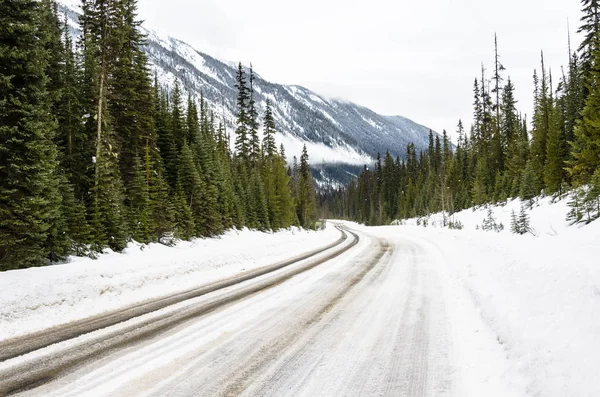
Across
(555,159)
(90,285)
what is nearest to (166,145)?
(90,285)

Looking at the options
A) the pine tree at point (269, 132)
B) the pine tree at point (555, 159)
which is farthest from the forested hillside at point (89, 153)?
the pine tree at point (555, 159)

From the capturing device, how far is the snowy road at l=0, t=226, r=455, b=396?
383cm

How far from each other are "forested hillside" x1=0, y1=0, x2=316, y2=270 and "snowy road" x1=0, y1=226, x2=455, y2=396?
6.97m

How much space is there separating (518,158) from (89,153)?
45.3m

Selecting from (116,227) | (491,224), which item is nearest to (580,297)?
(116,227)

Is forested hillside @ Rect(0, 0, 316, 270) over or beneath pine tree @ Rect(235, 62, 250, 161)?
beneath

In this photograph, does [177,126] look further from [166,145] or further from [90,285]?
[90,285]

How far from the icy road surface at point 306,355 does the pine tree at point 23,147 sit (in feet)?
24.3

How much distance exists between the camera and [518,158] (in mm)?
43781

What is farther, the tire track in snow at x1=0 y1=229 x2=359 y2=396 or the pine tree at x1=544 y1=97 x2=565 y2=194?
the pine tree at x1=544 y1=97 x2=565 y2=194

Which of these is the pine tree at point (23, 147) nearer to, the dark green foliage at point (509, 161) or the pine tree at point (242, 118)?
the dark green foliage at point (509, 161)

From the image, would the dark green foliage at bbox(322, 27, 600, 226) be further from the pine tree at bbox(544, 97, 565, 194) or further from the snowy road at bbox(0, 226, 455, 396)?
the snowy road at bbox(0, 226, 455, 396)

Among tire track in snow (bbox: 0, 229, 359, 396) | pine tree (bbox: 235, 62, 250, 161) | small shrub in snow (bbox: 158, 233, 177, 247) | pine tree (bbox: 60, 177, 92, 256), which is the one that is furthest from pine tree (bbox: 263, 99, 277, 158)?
tire track in snow (bbox: 0, 229, 359, 396)

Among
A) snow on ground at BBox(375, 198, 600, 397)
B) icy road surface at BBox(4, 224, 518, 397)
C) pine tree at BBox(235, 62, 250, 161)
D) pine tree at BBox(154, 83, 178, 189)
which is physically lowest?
icy road surface at BBox(4, 224, 518, 397)
